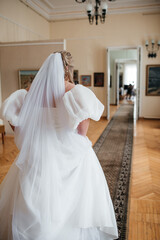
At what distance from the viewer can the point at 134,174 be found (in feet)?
12.2

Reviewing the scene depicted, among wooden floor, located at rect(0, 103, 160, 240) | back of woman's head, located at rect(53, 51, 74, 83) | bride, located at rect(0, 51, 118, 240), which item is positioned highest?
back of woman's head, located at rect(53, 51, 74, 83)

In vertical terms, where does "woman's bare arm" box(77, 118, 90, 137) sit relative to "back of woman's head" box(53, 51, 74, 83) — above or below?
below

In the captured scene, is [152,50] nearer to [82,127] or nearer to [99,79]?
[99,79]

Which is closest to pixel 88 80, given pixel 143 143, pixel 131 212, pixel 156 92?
pixel 156 92

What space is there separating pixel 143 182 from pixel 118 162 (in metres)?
0.91

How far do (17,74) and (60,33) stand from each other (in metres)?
4.55

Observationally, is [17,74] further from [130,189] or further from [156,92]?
[156,92]

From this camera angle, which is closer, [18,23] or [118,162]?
[118,162]

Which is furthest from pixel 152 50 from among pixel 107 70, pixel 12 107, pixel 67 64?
pixel 12 107

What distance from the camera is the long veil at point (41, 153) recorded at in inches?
67.7

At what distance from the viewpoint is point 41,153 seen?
175 cm

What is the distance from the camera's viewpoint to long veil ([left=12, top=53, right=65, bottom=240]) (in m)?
1.72

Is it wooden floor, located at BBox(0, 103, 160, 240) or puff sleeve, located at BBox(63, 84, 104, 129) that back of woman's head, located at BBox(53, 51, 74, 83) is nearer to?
puff sleeve, located at BBox(63, 84, 104, 129)

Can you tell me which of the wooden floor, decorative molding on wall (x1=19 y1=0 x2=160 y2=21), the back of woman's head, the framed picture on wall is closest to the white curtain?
the framed picture on wall
